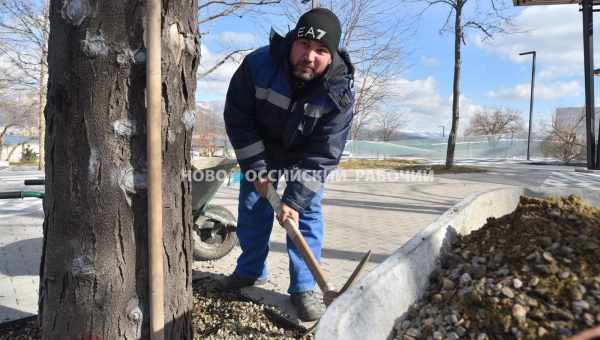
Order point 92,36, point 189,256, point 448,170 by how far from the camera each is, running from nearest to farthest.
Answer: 1. point 92,36
2. point 189,256
3. point 448,170

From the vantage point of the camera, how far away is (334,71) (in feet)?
6.81

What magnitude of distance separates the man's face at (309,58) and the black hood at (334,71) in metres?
0.04

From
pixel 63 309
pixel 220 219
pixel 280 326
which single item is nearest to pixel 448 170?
pixel 220 219

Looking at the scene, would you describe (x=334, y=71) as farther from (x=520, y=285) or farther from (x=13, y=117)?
(x=13, y=117)

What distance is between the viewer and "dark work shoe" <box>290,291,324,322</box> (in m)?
2.24

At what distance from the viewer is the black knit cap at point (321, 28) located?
1933mm

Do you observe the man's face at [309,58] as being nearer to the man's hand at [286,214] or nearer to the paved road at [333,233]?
the man's hand at [286,214]

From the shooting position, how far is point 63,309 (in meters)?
1.37

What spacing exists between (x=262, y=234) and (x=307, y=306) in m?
0.55

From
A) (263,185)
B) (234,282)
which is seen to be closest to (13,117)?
(234,282)

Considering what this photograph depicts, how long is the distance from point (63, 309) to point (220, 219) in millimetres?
1869

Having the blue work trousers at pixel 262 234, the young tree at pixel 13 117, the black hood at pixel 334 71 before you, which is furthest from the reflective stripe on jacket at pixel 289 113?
the young tree at pixel 13 117

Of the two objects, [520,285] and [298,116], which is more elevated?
[298,116]

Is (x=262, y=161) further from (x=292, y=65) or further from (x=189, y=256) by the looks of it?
(x=189, y=256)
